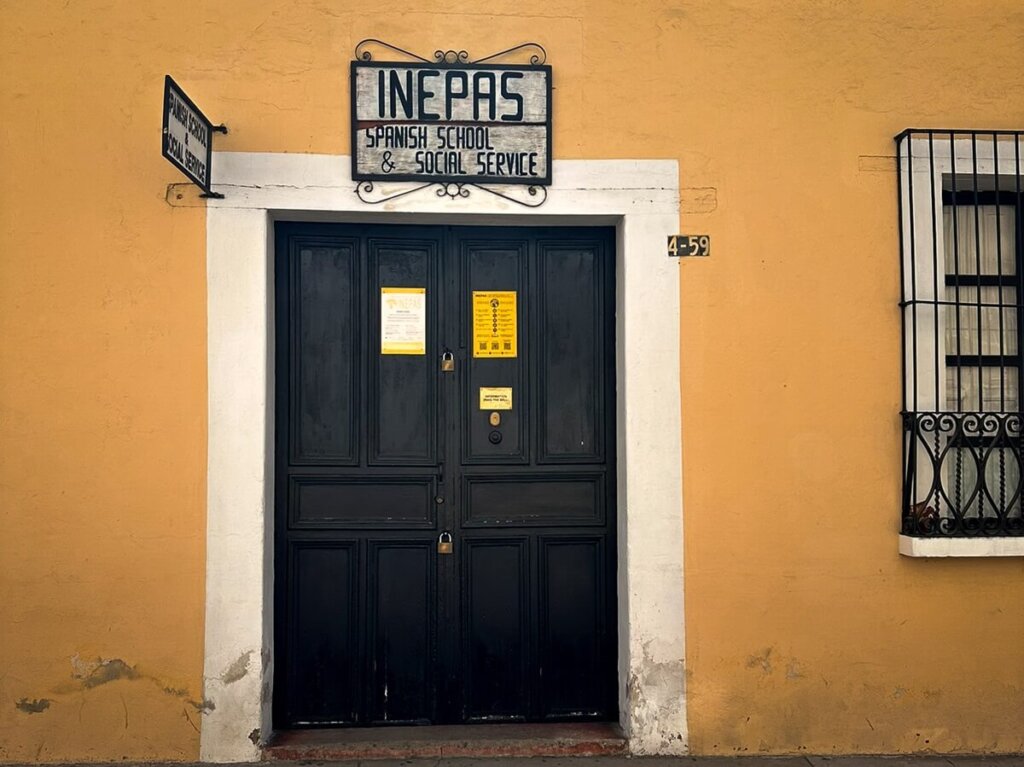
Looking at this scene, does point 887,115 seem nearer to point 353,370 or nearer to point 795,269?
point 795,269

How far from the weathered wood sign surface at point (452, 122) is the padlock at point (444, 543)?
5.80 feet

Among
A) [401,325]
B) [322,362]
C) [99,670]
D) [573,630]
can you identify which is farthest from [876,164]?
[99,670]

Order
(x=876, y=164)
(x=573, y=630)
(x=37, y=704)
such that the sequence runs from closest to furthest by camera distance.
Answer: (x=37, y=704), (x=876, y=164), (x=573, y=630)

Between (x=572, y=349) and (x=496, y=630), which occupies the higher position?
(x=572, y=349)

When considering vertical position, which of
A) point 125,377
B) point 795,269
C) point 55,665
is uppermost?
point 795,269

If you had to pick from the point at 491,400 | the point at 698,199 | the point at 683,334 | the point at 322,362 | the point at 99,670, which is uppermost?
the point at 698,199

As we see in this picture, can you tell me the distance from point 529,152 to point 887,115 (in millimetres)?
1818

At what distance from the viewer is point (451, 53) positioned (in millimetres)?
4977

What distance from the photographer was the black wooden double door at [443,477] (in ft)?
16.7

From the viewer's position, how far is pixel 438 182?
4.93 meters

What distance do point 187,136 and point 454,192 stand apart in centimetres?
126

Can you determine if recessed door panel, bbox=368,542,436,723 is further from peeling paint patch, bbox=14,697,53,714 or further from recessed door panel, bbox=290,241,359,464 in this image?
→ peeling paint patch, bbox=14,697,53,714

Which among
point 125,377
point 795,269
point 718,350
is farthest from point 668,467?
point 125,377

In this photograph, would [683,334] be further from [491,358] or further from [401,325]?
[401,325]
